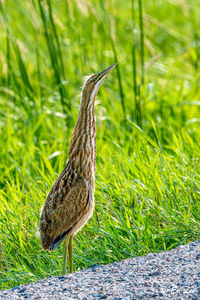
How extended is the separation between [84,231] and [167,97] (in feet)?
10.4

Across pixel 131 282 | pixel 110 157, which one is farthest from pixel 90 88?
pixel 110 157

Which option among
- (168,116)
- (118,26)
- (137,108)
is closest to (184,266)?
(137,108)

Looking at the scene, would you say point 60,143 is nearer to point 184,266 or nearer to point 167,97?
point 167,97

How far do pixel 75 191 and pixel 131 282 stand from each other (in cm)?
67

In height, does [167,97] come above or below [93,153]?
below

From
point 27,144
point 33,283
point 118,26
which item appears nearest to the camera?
point 33,283

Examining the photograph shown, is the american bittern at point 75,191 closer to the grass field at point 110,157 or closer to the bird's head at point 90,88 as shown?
the bird's head at point 90,88

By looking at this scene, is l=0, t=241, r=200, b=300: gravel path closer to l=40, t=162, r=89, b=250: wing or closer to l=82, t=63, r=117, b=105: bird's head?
l=40, t=162, r=89, b=250: wing

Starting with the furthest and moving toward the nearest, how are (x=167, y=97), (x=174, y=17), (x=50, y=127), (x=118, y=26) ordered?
(x=174, y=17)
(x=118, y=26)
(x=167, y=97)
(x=50, y=127)

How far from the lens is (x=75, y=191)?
3826 millimetres

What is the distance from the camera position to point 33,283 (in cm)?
372

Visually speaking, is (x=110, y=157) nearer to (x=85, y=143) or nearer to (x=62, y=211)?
(x=85, y=143)

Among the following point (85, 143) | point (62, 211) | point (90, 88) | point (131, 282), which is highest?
point (90, 88)

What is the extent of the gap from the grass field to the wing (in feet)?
1.21
